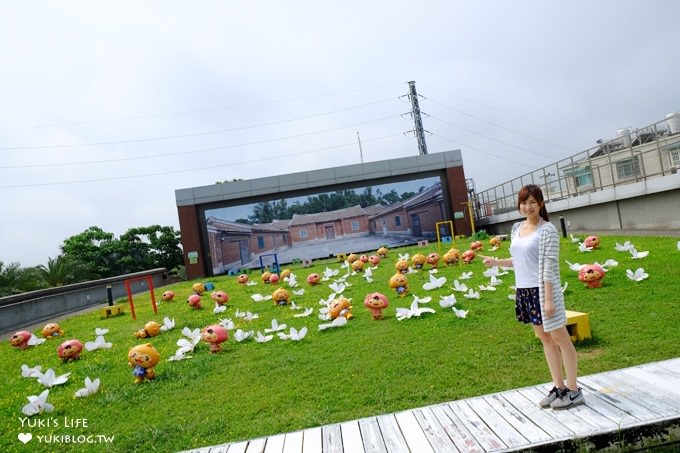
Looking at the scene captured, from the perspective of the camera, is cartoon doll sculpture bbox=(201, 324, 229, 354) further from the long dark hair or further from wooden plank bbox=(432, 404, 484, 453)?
the long dark hair

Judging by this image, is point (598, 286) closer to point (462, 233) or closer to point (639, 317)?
point (639, 317)

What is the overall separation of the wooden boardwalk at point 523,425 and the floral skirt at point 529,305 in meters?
0.69

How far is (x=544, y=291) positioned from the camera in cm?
383

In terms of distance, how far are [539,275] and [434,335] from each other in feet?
12.7

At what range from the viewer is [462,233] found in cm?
3441

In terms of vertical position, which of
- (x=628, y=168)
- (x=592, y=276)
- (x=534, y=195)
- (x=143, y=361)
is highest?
(x=628, y=168)

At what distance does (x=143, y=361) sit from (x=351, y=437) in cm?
439

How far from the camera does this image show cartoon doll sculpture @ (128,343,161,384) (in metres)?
6.99

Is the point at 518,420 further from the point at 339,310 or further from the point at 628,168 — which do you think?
the point at 628,168

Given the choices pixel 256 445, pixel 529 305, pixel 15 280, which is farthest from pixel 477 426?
pixel 15 280

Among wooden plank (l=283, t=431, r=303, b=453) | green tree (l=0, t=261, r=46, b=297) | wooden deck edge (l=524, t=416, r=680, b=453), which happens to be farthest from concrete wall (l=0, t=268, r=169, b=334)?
wooden deck edge (l=524, t=416, r=680, b=453)

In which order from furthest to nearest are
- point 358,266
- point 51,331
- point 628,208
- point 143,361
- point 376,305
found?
point 358,266 → point 628,208 → point 51,331 → point 376,305 → point 143,361

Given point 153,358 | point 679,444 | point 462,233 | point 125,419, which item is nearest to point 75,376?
point 153,358

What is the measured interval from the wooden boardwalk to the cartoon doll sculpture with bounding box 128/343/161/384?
11.0ft
